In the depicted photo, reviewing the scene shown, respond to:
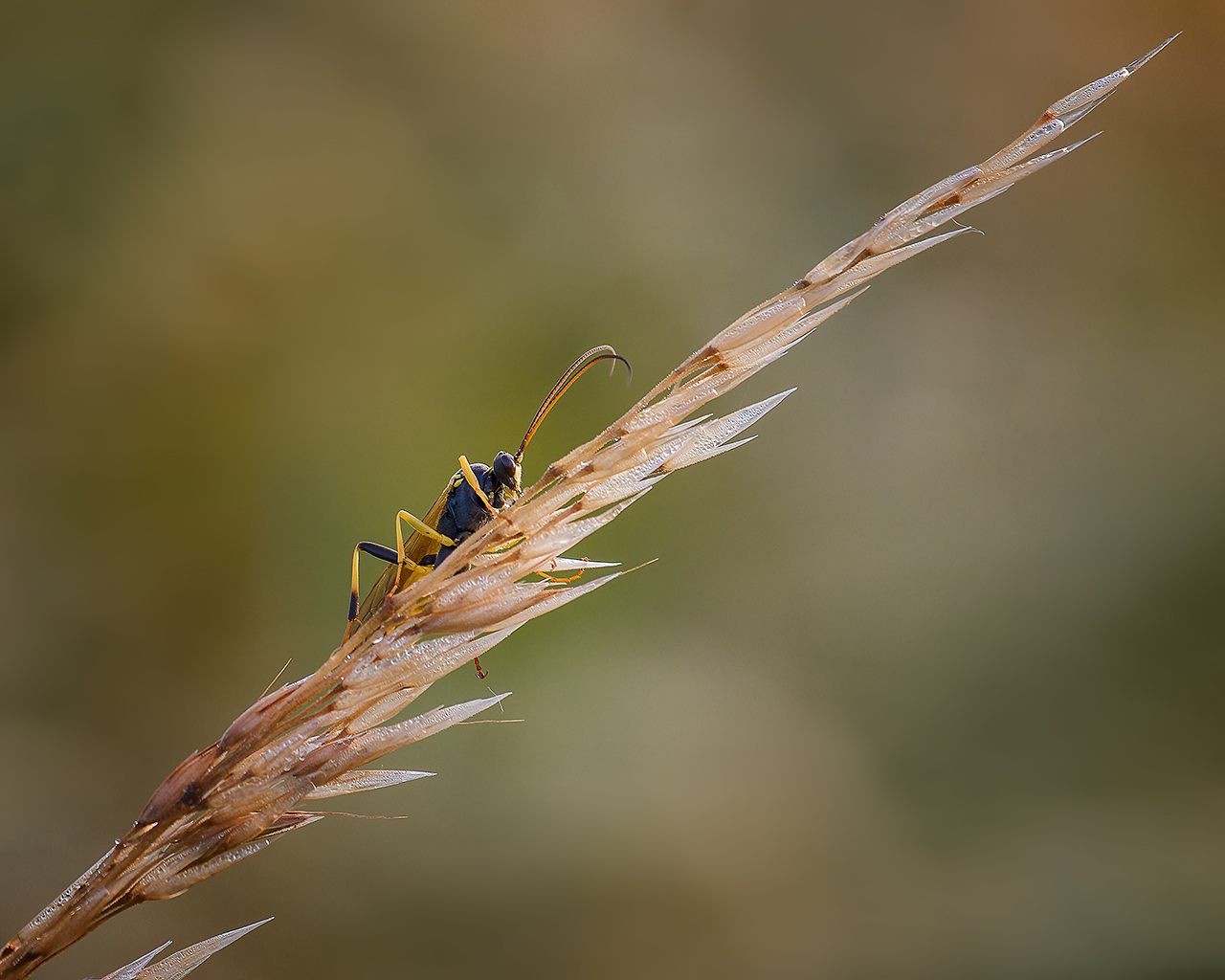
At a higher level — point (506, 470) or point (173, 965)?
point (506, 470)

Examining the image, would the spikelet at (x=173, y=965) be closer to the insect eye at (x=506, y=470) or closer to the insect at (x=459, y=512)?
the insect at (x=459, y=512)

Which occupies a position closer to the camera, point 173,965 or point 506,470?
point 173,965

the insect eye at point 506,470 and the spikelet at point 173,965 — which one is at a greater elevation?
the insect eye at point 506,470

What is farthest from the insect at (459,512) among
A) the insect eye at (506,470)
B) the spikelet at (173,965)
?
the spikelet at (173,965)

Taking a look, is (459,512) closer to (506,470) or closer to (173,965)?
(506,470)

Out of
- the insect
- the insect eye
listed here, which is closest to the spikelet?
the insect

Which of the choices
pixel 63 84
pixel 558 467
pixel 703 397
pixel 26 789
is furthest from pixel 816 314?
pixel 63 84

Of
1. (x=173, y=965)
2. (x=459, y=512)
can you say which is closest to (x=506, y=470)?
(x=459, y=512)

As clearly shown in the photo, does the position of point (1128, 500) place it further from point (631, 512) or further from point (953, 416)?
point (631, 512)

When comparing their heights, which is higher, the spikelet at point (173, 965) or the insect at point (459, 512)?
the insect at point (459, 512)

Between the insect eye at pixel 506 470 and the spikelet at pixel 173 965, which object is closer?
the spikelet at pixel 173 965

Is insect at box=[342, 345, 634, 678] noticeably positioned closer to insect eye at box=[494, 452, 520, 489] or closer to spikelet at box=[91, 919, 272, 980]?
insect eye at box=[494, 452, 520, 489]
